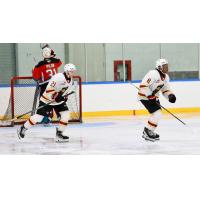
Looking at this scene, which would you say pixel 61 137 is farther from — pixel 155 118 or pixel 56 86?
pixel 155 118

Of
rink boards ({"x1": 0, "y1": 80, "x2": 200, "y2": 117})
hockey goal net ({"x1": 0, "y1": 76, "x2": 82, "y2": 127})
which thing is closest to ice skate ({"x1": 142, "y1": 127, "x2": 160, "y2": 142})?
hockey goal net ({"x1": 0, "y1": 76, "x2": 82, "y2": 127})

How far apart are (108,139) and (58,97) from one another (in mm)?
607

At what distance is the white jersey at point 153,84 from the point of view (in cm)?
443

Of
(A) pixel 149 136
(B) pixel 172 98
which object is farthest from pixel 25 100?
(B) pixel 172 98

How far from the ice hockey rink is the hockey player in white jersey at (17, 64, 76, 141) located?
161 mm

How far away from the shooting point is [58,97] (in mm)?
4527

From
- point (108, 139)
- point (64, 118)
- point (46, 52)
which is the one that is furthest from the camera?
point (46, 52)

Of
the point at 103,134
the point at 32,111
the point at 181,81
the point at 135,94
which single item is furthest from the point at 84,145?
the point at 181,81

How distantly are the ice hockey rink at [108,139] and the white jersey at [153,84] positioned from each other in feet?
1.35

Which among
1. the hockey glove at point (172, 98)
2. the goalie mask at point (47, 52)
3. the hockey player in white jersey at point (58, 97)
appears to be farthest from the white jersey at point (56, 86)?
the hockey glove at point (172, 98)

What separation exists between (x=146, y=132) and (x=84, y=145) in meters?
0.55

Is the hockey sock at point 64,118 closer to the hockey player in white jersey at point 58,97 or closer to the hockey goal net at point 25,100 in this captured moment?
the hockey player in white jersey at point 58,97

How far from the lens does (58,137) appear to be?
4711 mm

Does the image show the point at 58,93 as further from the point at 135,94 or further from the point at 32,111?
the point at 135,94
